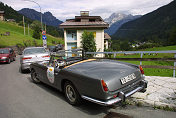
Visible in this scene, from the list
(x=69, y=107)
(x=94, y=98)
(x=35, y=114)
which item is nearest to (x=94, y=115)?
(x=94, y=98)

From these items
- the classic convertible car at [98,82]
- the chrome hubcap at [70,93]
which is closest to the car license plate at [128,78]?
the classic convertible car at [98,82]

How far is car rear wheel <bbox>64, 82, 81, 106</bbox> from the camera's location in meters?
3.47

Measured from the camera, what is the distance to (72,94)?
373 cm

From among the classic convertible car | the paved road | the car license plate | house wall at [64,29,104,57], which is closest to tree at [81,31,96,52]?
house wall at [64,29,104,57]

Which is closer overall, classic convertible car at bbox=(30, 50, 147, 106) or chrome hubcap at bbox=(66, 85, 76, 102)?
classic convertible car at bbox=(30, 50, 147, 106)

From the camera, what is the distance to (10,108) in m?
3.72

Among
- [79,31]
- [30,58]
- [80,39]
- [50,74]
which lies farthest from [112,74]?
[79,31]

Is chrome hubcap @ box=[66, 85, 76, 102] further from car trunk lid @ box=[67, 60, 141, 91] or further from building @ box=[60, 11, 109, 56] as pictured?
building @ box=[60, 11, 109, 56]

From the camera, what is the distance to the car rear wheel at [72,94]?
347 cm

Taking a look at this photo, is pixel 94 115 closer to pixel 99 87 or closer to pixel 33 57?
pixel 99 87

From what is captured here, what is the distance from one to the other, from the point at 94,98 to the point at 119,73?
832 millimetres

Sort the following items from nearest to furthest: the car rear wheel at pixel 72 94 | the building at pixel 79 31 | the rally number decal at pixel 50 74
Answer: the car rear wheel at pixel 72 94 → the rally number decal at pixel 50 74 → the building at pixel 79 31

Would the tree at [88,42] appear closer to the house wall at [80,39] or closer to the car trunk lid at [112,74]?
the house wall at [80,39]

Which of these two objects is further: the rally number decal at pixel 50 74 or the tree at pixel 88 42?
the tree at pixel 88 42
